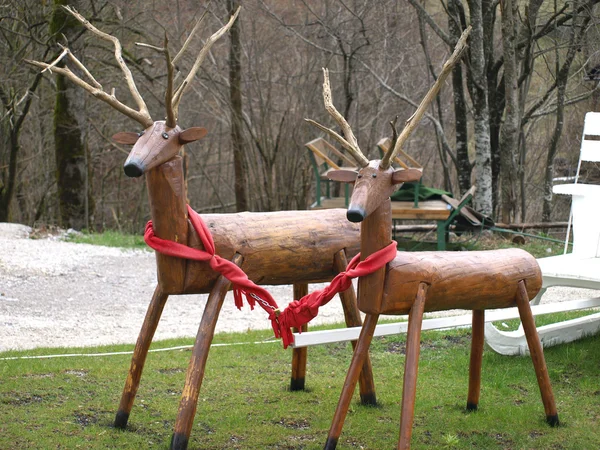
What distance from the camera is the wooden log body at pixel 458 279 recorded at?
168 inches

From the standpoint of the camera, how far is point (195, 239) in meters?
4.55

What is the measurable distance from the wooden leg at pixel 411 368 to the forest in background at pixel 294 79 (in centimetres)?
928

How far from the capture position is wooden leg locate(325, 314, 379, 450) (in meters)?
4.30

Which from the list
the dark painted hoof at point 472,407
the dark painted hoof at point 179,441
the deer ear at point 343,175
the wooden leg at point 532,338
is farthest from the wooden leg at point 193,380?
the dark painted hoof at point 472,407

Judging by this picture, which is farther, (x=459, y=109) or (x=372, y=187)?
(x=459, y=109)

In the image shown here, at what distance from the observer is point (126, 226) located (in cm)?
1758

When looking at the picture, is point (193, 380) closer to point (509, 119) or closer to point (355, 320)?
point (355, 320)

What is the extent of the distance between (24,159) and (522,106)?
10775mm

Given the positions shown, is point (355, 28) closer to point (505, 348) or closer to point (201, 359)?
point (505, 348)

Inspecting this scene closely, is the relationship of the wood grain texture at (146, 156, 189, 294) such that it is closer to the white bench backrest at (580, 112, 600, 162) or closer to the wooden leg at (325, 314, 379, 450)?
the wooden leg at (325, 314, 379, 450)

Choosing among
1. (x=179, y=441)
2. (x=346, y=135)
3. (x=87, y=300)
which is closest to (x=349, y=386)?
(x=179, y=441)

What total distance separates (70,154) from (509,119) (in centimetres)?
799

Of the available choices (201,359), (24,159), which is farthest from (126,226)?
(201,359)

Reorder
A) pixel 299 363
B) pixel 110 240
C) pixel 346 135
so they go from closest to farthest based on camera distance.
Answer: pixel 346 135, pixel 299 363, pixel 110 240
